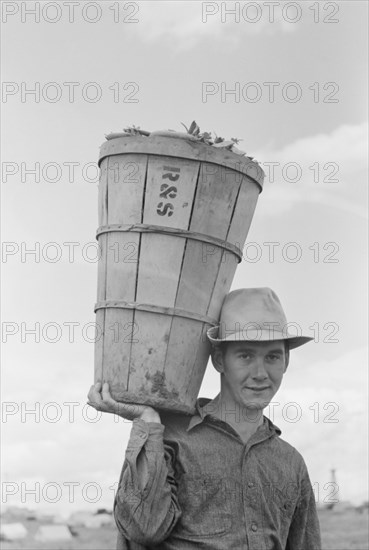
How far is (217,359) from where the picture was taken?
4.74 metres

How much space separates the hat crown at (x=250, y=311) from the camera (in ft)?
15.3

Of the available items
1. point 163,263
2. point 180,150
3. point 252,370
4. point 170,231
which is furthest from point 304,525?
point 180,150

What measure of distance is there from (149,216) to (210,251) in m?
0.35

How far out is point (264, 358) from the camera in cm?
472

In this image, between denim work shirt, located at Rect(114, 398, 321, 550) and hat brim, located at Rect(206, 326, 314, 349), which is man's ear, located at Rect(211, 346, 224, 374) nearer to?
hat brim, located at Rect(206, 326, 314, 349)

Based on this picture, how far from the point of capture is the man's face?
468 cm

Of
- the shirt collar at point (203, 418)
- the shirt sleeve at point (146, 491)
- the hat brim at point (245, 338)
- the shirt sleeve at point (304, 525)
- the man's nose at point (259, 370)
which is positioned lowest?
the shirt sleeve at point (304, 525)

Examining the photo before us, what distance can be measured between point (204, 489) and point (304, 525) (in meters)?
0.71

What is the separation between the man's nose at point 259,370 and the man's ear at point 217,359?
18 centimetres

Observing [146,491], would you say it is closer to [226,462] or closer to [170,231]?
[226,462]

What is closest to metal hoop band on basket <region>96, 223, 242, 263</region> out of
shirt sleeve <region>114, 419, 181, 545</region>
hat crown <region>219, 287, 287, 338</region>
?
hat crown <region>219, 287, 287, 338</region>

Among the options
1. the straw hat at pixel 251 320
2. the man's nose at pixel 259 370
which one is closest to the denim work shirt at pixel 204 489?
the man's nose at pixel 259 370

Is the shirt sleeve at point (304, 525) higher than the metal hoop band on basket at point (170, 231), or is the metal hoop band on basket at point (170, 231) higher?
the metal hoop band on basket at point (170, 231)

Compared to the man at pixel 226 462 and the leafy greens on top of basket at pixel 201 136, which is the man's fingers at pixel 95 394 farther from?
the leafy greens on top of basket at pixel 201 136
